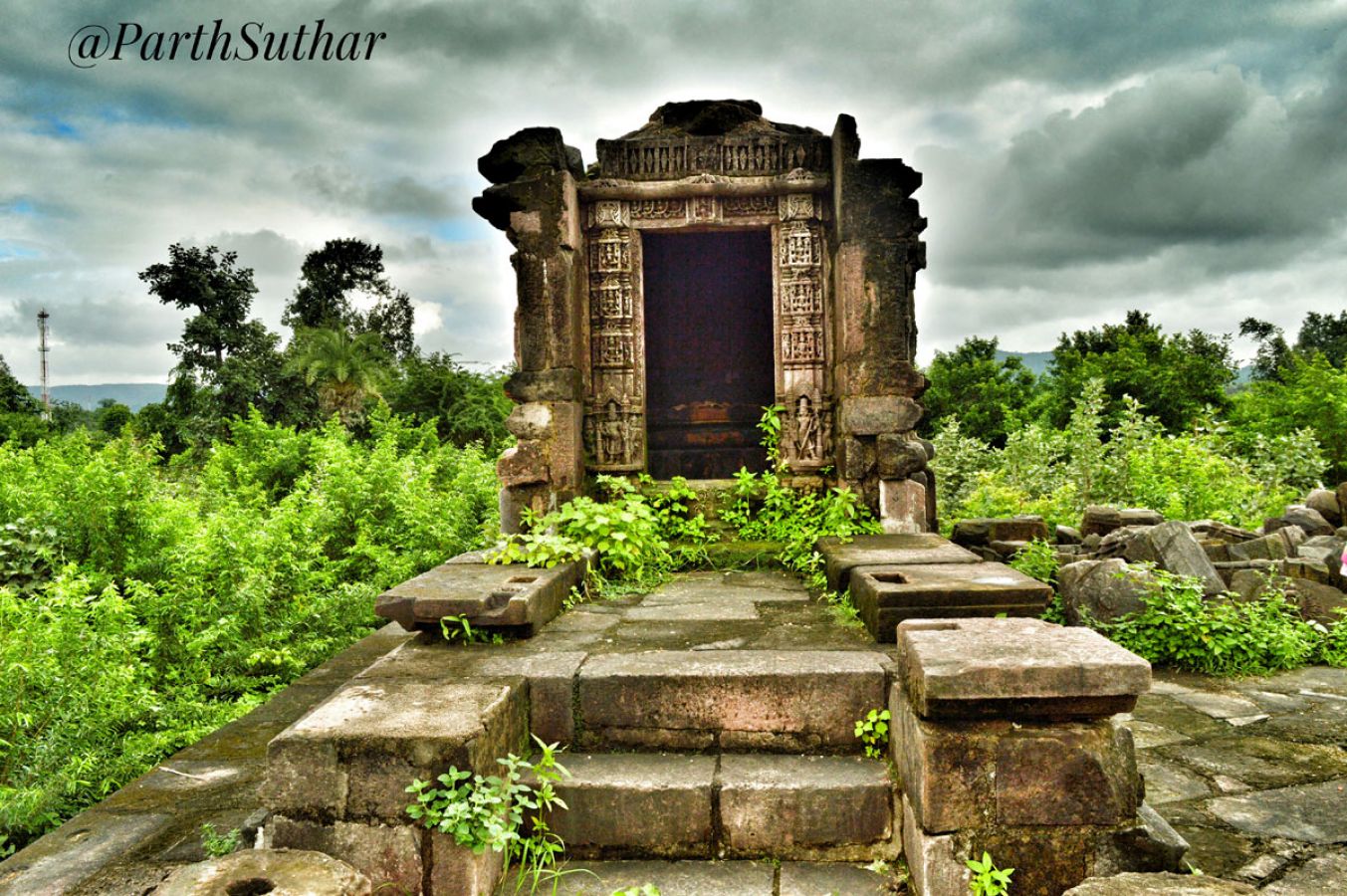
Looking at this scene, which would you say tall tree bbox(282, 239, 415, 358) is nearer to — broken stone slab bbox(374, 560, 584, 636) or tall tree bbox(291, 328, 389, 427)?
tall tree bbox(291, 328, 389, 427)

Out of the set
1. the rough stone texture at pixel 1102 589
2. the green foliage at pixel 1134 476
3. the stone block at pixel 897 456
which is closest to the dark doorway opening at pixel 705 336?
the stone block at pixel 897 456

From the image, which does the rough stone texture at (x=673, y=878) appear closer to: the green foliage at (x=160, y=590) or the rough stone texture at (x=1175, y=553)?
the green foliage at (x=160, y=590)

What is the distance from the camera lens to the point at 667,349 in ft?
24.7

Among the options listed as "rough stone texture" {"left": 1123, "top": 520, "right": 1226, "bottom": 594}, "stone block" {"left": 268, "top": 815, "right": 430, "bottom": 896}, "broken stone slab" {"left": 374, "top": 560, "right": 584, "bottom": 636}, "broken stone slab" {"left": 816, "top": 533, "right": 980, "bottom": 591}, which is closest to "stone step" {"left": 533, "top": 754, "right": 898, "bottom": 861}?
"stone block" {"left": 268, "top": 815, "right": 430, "bottom": 896}

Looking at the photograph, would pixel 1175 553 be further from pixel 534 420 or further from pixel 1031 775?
pixel 534 420

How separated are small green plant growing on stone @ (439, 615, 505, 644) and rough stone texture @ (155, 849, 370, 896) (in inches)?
54.0

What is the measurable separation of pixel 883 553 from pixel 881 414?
4.58 ft

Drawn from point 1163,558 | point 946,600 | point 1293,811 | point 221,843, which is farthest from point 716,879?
point 1163,558

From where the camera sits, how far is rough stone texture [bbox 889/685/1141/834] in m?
2.51

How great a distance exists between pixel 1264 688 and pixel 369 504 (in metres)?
8.09

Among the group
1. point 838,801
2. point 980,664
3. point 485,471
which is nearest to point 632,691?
point 838,801

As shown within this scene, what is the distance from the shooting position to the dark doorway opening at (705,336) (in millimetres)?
7332

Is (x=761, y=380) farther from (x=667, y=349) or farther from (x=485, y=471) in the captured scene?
(x=485, y=471)

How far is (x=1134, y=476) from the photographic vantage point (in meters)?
9.14
